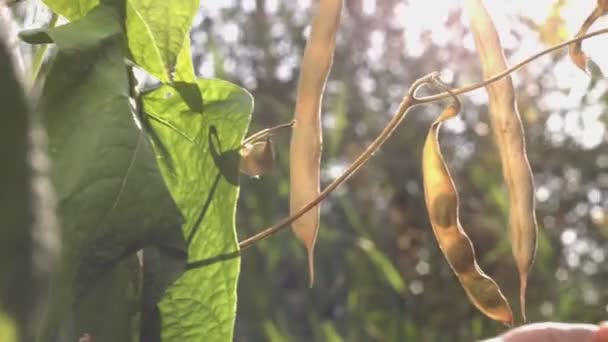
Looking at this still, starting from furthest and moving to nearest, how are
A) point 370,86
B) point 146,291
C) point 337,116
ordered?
point 370,86
point 337,116
point 146,291

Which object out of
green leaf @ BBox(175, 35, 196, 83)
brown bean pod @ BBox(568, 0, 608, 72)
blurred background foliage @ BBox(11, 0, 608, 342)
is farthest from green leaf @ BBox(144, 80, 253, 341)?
blurred background foliage @ BBox(11, 0, 608, 342)

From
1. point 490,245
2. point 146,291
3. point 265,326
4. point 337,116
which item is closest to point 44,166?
point 146,291

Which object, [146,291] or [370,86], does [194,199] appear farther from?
[370,86]

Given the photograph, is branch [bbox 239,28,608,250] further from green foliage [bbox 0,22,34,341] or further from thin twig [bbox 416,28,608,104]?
green foliage [bbox 0,22,34,341]

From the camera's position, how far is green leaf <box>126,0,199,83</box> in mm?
309

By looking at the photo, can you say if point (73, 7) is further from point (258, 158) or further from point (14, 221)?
point (14, 221)

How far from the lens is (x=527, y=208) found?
40 centimetres

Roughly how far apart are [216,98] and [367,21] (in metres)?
1.69

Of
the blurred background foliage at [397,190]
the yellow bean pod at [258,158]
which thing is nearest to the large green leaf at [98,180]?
the yellow bean pod at [258,158]

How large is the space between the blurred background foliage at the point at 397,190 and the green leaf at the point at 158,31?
115 centimetres

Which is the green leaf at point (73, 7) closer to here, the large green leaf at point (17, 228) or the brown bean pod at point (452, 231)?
the brown bean pod at point (452, 231)

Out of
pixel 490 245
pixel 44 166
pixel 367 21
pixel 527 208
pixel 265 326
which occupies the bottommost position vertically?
pixel 490 245

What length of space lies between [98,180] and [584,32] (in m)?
0.22

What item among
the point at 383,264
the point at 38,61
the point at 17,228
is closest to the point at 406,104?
the point at 38,61
